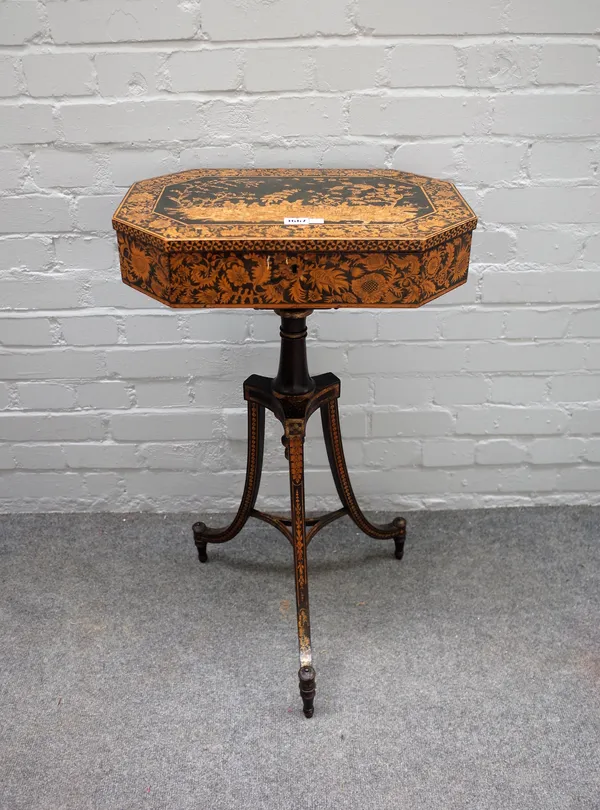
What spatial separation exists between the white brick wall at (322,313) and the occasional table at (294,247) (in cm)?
18

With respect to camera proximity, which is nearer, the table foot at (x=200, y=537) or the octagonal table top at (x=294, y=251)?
the octagonal table top at (x=294, y=251)

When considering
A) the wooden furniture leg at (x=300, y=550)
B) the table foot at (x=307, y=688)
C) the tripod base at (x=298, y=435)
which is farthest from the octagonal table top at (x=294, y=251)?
the table foot at (x=307, y=688)

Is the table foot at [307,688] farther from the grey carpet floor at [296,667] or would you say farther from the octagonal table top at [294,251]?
the octagonal table top at [294,251]

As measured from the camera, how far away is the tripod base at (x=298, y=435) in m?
1.44

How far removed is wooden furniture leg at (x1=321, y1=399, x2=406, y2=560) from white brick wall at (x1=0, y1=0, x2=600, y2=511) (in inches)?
7.6

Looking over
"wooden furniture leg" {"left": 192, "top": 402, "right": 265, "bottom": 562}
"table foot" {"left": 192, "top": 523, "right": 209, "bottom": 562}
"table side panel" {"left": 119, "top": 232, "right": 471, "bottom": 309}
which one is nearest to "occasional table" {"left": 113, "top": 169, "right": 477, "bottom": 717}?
"table side panel" {"left": 119, "top": 232, "right": 471, "bottom": 309}

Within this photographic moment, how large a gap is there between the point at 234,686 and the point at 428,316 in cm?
92

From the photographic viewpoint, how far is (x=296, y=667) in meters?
1.58

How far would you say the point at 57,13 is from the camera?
4.82 ft

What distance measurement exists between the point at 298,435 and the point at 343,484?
27 centimetres

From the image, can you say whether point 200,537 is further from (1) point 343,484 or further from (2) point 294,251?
(2) point 294,251

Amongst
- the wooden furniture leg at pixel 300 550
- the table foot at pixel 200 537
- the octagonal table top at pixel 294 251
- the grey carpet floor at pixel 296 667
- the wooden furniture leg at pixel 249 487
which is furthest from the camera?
the table foot at pixel 200 537

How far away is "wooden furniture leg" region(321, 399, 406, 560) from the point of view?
1591 millimetres

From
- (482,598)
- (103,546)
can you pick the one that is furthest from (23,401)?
(482,598)
